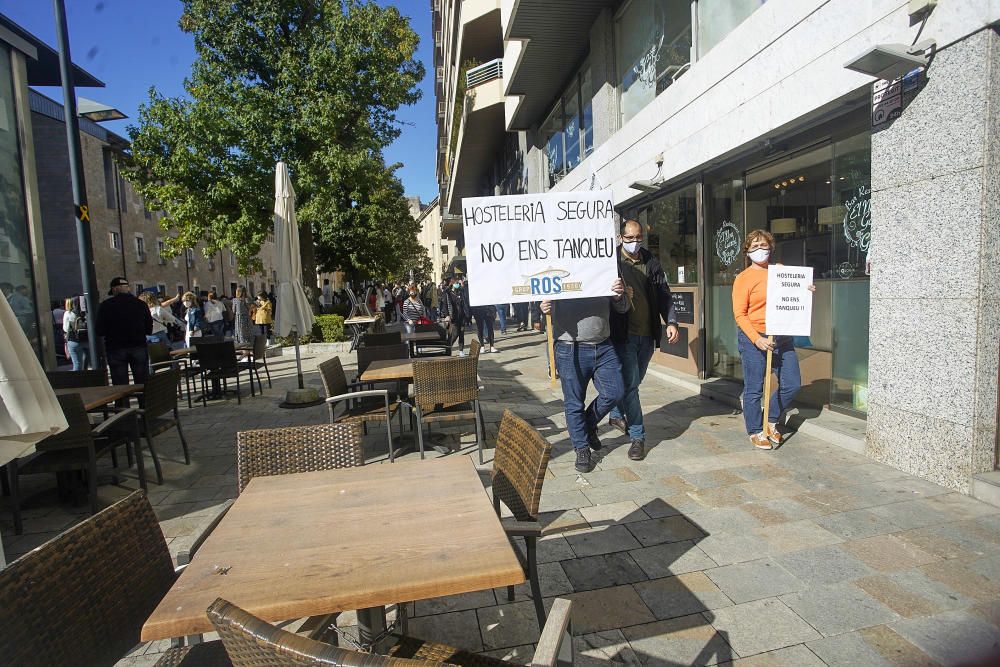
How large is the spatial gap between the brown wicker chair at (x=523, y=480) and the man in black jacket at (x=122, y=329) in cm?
682

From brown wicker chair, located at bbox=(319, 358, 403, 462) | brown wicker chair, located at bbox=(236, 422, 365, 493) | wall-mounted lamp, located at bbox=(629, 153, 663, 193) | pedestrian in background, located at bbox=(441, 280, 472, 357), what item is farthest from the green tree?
brown wicker chair, located at bbox=(236, 422, 365, 493)

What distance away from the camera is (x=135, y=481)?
5.07 metres

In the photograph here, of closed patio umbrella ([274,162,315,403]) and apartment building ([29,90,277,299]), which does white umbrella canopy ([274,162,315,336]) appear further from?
apartment building ([29,90,277,299])

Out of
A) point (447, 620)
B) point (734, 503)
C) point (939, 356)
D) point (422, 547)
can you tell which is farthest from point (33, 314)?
point (939, 356)

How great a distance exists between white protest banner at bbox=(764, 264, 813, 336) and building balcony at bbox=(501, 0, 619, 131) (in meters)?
6.98

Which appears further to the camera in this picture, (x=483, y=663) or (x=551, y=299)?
(x=551, y=299)

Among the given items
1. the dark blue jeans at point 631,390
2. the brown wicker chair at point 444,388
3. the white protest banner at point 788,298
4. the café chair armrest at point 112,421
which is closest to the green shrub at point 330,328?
the café chair armrest at point 112,421

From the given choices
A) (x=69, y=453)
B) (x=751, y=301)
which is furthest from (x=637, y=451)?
(x=69, y=453)

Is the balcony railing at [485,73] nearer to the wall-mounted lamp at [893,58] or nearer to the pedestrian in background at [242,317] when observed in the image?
the pedestrian in background at [242,317]

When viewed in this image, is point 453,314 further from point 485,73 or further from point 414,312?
point 485,73

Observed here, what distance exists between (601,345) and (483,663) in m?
3.04

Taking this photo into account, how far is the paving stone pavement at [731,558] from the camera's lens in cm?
239

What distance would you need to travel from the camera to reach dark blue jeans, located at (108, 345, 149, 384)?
739cm

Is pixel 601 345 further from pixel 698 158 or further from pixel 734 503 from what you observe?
pixel 698 158
